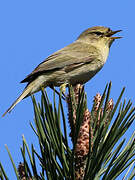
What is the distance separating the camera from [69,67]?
5.28m

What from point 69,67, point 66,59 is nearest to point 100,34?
point 66,59

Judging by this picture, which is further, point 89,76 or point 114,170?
point 89,76

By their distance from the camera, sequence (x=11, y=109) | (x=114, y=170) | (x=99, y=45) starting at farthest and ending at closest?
(x=99, y=45) < (x=11, y=109) < (x=114, y=170)

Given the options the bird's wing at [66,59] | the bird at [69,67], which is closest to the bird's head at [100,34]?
the bird at [69,67]

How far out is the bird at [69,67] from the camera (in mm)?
4941

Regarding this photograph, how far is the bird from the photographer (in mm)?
4941

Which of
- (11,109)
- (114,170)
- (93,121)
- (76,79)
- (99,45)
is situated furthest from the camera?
(99,45)

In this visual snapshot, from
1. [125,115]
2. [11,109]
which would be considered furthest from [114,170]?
[11,109]

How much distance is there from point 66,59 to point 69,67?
301 millimetres

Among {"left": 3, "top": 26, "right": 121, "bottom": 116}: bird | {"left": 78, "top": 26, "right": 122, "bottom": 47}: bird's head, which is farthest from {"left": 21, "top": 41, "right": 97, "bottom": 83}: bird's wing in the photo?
{"left": 78, "top": 26, "right": 122, "bottom": 47}: bird's head

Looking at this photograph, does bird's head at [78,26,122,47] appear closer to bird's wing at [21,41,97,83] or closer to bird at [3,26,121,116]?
bird at [3,26,121,116]

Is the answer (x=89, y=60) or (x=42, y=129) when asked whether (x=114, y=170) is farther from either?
(x=89, y=60)

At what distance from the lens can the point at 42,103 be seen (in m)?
2.14

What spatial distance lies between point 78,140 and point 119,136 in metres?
0.26
